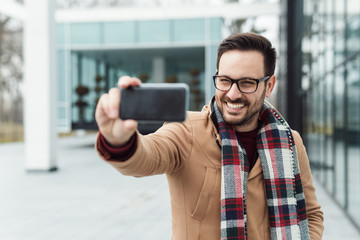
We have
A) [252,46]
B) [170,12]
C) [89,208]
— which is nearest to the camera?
[252,46]

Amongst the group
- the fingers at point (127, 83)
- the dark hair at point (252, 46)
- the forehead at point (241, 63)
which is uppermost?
the dark hair at point (252, 46)

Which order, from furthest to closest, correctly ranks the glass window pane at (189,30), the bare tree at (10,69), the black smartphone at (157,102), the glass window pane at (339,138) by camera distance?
the bare tree at (10,69) < the glass window pane at (189,30) < the glass window pane at (339,138) < the black smartphone at (157,102)

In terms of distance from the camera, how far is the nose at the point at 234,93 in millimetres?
1503

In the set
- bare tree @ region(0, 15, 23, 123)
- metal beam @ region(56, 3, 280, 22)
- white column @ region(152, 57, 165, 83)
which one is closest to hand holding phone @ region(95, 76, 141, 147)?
metal beam @ region(56, 3, 280, 22)

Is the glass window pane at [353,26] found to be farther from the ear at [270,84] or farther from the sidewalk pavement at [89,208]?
the ear at [270,84]

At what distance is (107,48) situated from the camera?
19906 mm

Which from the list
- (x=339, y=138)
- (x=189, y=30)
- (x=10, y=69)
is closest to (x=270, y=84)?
(x=339, y=138)

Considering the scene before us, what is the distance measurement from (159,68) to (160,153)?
22.0 m

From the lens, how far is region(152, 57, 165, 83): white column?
2317 cm

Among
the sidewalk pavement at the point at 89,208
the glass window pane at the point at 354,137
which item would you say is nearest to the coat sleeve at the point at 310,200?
the sidewalk pavement at the point at 89,208

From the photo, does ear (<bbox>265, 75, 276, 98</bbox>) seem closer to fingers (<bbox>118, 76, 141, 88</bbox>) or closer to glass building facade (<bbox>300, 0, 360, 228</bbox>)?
fingers (<bbox>118, 76, 141, 88</bbox>)

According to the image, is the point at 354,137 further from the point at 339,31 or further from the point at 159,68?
the point at 159,68

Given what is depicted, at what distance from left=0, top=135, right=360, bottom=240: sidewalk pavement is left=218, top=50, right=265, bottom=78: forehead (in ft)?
12.7

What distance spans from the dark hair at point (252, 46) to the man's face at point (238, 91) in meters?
0.02
